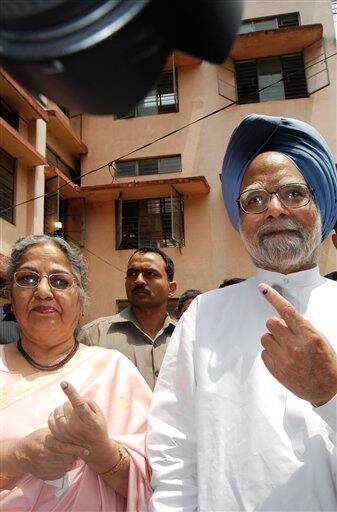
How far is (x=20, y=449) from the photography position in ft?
4.90

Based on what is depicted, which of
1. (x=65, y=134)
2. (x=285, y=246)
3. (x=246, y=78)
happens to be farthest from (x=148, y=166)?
(x=285, y=246)

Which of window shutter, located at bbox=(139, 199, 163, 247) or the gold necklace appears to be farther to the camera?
window shutter, located at bbox=(139, 199, 163, 247)

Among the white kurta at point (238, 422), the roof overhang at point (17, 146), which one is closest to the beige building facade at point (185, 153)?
the roof overhang at point (17, 146)

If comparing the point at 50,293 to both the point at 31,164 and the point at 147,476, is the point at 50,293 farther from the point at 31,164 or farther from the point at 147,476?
the point at 31,164

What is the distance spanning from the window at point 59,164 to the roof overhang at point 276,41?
16.6 ft

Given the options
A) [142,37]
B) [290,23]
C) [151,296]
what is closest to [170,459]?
[142,37]

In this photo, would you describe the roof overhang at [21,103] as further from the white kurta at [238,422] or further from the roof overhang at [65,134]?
the white kurta at [238,422]

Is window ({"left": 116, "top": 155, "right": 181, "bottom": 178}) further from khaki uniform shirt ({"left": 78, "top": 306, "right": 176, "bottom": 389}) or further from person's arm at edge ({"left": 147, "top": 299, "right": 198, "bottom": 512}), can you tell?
person's arm at edge ({"left": 147, "top": 299, "right": 198, "bottom": 512})

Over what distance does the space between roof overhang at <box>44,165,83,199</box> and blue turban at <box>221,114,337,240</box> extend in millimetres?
8930

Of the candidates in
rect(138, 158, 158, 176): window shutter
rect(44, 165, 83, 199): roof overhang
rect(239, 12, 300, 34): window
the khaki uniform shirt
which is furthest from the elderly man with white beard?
rect(239, 12, 300, 34): window

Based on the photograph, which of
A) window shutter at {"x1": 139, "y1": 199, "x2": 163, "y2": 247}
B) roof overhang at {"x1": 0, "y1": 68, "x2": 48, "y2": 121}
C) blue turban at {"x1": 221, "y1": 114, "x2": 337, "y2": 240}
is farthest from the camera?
window shutter at {"x1": 139, "y1": 199, "x2": 163, "y2": 247}

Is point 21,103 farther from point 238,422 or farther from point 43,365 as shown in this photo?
point 238,422

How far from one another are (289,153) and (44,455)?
1402mm

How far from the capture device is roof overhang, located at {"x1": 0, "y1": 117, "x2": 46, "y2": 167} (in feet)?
29.0
